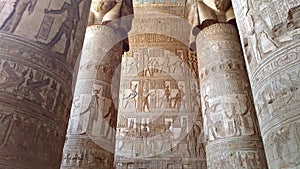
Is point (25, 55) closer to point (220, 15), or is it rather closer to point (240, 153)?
point (240, 153)

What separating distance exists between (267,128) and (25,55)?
2.24 meters

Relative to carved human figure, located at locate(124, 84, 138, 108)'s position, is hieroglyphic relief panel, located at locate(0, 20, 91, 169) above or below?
below

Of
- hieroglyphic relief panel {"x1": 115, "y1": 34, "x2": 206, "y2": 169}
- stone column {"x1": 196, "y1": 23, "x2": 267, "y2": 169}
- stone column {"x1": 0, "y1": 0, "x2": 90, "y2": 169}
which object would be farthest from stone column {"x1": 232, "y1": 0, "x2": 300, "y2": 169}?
hieroglyphic relief panel {"x1": 115, "y1": 34, "x2": 206, "y2": 169}

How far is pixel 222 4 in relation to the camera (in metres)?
6.98

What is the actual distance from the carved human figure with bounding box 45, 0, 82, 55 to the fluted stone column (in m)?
2.54

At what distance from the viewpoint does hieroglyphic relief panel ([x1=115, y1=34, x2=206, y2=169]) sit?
7.62 m

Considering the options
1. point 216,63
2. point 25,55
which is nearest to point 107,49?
point 216,63

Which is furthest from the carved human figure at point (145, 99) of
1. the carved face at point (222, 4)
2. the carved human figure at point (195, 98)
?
the carved face at point (222, 4)

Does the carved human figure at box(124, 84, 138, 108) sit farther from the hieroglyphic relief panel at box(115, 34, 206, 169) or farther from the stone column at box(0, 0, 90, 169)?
A: the stone column at box(0, 0, 90, 169)

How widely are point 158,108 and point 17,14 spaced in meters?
6.22

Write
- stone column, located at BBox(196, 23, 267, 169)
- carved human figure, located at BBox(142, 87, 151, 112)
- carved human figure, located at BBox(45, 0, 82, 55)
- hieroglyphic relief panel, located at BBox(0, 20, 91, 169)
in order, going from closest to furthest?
1. hieroglyphic relief panel, located at BBox(0, 20, 91, 169)
2. carved human figure, located at BBox(45, 0, 82, 55)
3. stone column, located at BBox(196, 23, 267, 169)
4. carved human figure, located at BBox(142, 87, 151, 112)

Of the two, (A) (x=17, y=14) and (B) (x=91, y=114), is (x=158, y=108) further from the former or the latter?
(A) (x=17, y=14)

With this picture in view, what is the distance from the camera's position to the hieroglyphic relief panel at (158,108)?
7.62 metres

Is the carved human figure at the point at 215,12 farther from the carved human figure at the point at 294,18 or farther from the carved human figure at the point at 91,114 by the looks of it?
the carved human figure at the point at 294,18
